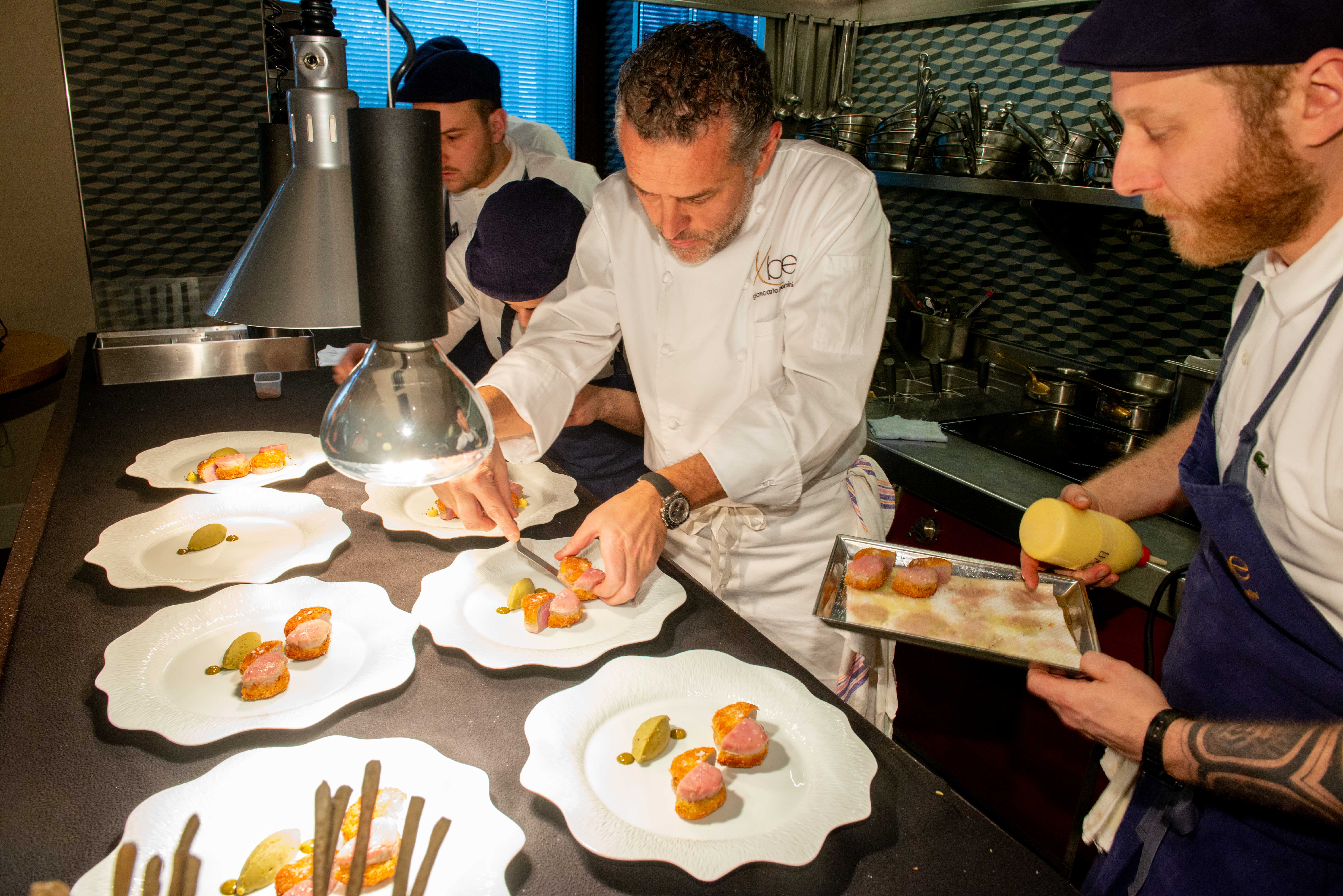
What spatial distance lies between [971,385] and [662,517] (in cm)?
208

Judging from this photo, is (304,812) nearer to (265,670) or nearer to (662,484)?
(265,670)

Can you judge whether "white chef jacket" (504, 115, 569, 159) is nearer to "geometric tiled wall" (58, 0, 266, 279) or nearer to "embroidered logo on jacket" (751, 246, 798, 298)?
"geometric tiled wall" (58, 0, 266, 279)

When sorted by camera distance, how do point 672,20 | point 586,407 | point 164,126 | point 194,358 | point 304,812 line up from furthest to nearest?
point 672,20 < point 164,126 < point 194,358 < point 586,407 < point 304,812

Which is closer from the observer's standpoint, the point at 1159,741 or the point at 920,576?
the point at 1159,741

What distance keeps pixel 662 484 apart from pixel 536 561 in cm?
26

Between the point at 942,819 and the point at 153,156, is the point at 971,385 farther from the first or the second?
the point at 153,156

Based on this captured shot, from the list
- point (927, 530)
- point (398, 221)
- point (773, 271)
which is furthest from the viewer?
point (927, 530)

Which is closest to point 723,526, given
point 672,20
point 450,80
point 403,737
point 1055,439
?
point 403,737

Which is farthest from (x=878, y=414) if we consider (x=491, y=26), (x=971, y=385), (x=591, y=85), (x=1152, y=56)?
(x=491, y=26)

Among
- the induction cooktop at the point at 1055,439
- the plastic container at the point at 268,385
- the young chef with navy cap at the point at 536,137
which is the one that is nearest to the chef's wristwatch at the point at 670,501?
the induction cooktop at the point at 1055,439

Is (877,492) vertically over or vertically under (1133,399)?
under

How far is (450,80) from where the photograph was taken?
2.72m

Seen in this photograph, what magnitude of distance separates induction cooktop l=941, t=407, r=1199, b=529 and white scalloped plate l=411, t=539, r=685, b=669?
4.66 ft

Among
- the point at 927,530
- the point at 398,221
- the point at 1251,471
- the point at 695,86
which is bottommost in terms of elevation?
the point at 927,530
